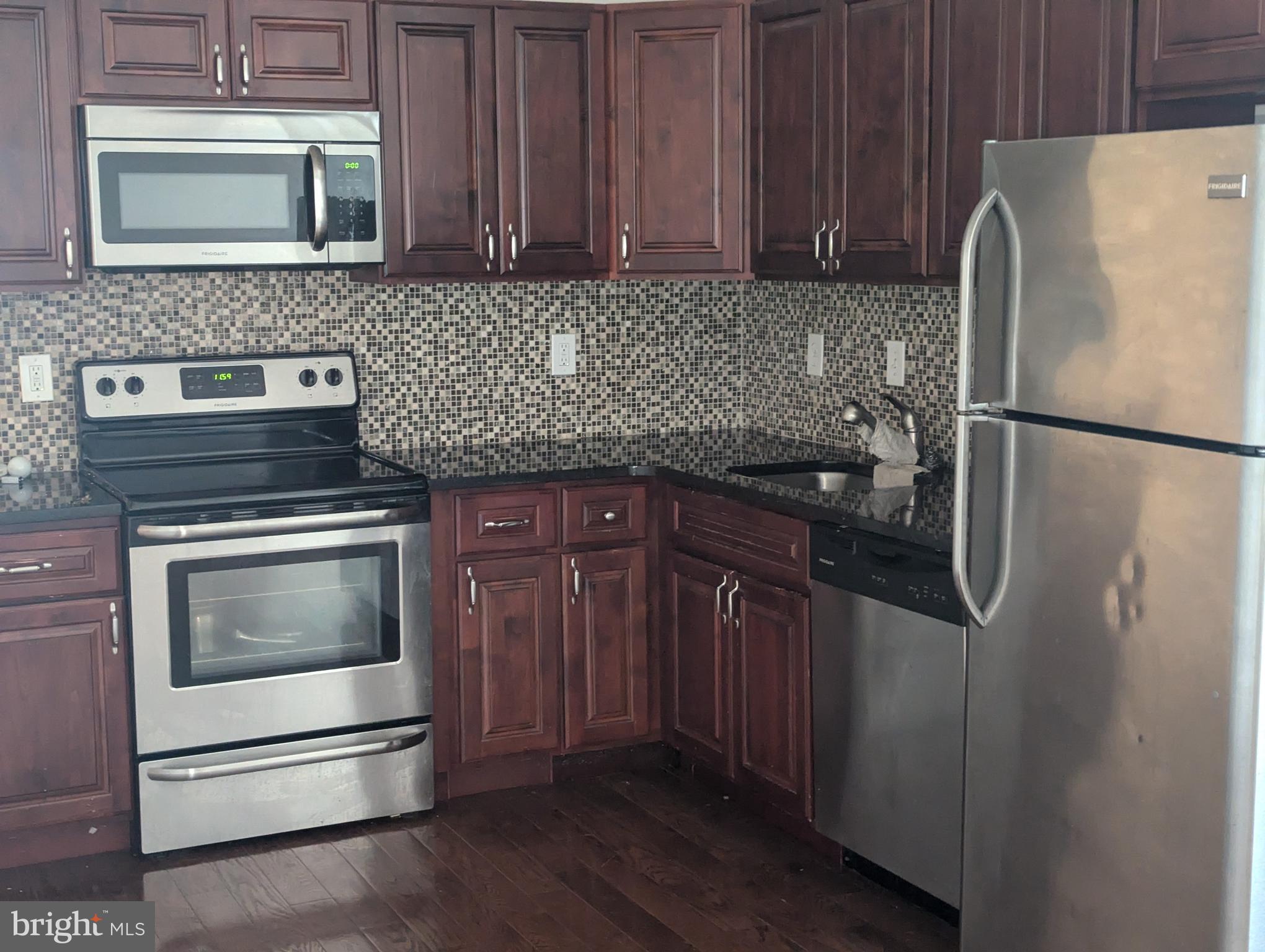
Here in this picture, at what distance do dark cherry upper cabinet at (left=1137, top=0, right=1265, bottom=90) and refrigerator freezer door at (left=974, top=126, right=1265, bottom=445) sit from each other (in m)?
0.38

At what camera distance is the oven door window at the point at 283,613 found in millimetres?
3596

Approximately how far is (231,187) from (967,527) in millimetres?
2152

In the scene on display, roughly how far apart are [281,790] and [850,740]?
1454 millimetres

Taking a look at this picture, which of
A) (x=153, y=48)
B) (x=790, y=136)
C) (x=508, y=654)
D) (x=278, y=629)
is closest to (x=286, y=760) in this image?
(x=278, y=629)

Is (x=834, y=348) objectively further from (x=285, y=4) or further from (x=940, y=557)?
(x=285, y=4)

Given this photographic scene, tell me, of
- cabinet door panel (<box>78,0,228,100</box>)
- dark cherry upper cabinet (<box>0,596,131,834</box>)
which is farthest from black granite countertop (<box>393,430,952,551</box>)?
cabinet door panel (<box>78,0,228,100</box>)

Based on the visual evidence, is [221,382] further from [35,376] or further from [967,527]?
[967,527]

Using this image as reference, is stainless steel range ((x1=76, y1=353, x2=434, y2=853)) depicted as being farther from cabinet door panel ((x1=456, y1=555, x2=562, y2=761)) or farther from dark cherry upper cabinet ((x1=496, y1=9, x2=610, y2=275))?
dark cherry upper cabinet ((x1=496, y1=9, x2=610, y2=275))

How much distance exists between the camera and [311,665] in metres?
3.74

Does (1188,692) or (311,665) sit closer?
(1188,692)

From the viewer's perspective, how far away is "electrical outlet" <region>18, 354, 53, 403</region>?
Result: 3.93 metres

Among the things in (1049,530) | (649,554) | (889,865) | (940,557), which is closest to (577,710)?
(649,554)

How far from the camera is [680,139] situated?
420 cm

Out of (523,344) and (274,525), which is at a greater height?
(523,344)
